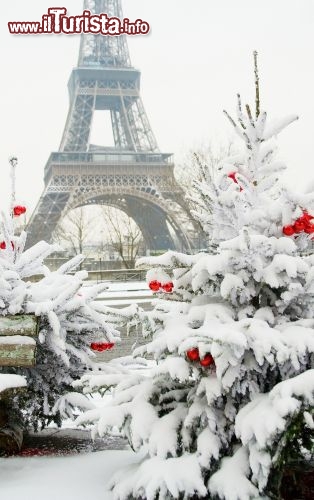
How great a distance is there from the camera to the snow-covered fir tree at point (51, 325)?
4.17 m

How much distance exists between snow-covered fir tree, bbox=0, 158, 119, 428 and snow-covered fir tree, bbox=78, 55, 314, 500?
0.81 metres

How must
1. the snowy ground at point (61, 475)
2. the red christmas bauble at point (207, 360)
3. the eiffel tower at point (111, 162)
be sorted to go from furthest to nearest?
the eiffel tower at point (111, 162)
the snowy ground at point (61, 475)
the red christmas bauble at point (207, 360)

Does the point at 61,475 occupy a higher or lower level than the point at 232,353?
lower

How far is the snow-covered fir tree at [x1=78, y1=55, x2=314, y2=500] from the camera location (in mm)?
2693

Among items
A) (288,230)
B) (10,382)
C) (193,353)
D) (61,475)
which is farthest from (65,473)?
(288,230)

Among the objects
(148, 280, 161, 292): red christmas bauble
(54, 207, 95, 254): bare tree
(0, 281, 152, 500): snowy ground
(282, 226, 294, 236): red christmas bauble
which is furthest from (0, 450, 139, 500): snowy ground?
(54, 207, 95, 254): bare tree

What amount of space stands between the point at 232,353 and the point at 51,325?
A: 162cm

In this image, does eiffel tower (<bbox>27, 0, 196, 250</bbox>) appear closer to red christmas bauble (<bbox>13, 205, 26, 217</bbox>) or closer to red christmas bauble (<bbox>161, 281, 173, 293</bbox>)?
red christmas bauble (<bbox>13, 205, 26, 217</bbox>)

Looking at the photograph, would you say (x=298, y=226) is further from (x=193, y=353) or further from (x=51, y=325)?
(x=51, y=325)

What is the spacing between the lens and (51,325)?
403 cm

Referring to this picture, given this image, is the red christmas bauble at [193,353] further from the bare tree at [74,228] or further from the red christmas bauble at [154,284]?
the bare tree at [74,228]

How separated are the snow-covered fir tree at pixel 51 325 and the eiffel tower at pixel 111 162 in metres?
34.9

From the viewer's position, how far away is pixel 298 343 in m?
2.80

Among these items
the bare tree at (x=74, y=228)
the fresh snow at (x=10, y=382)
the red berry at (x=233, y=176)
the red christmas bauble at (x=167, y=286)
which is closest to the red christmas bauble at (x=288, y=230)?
the red berry at (x=233, y=176)
